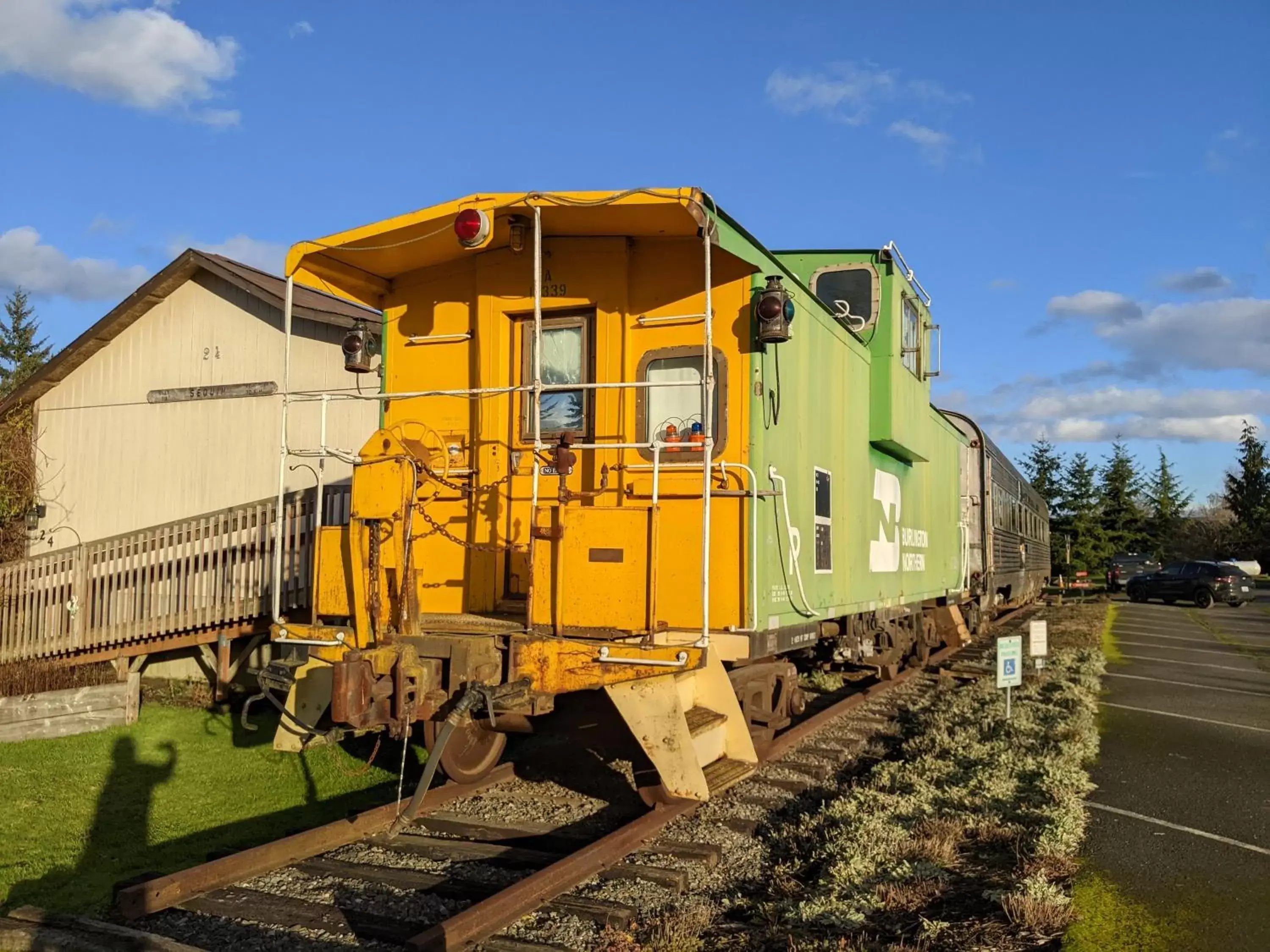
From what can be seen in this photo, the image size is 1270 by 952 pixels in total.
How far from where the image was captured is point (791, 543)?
20.3ft

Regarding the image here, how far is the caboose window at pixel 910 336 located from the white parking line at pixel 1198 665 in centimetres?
700

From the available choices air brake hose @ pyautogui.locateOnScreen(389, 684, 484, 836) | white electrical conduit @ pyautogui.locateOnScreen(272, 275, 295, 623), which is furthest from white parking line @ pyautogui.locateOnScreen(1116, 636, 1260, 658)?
white electrical conduit @ pyautogui.locateOnScreen(272, 275, 295, 623)

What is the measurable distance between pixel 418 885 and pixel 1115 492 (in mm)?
56414

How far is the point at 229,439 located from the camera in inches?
499

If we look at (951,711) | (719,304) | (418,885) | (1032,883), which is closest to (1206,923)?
(1032,883)

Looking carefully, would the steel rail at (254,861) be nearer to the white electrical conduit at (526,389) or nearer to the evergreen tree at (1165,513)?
the white electrical conduit at (526,389)

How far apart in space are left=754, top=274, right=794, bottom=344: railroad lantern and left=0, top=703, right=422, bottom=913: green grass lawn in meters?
3.83

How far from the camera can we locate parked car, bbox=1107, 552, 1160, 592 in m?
34.9

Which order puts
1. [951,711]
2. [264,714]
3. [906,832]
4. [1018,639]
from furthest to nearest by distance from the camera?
[264,714] → [951,711] → [1018,639] → [906,832]

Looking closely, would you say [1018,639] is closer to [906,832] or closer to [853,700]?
[853,700]

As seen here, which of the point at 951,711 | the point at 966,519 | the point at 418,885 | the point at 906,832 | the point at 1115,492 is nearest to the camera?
the point at 418,885

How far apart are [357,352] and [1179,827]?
5.88 metres

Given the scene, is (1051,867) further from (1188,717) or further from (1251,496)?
(1251,496)

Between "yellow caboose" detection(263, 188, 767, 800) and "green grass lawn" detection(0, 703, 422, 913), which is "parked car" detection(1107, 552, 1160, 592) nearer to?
"yellow caboose" detection(263, 188, 767, 800)
